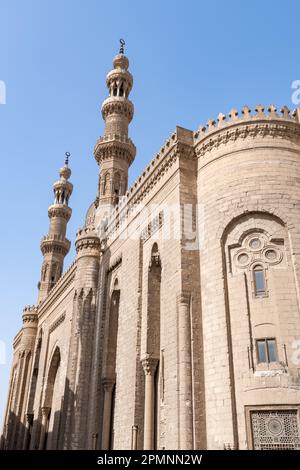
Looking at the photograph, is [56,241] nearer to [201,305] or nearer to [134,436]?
[134,436]

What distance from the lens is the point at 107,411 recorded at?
1534 centimetres

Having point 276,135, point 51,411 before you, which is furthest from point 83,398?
point 276,135

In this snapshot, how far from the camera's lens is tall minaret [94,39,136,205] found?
25.0 meters


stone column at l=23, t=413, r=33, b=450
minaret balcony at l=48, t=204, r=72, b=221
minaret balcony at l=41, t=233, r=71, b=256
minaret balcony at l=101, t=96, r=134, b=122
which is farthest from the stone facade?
minaret balcony at l=48, t=204, r=72, b=221

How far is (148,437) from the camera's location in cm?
1205

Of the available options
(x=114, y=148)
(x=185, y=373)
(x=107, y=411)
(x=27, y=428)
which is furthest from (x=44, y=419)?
(x=185, y=373)

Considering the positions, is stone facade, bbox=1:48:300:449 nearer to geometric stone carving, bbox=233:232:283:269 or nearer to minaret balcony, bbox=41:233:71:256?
geometric stone carving, bbox=233:232:283:269

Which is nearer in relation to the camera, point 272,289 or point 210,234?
point 272,289

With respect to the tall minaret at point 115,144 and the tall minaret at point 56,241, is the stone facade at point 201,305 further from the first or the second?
the tall minaret at point 56,241

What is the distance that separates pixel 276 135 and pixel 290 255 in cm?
349

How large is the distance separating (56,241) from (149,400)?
22.9m

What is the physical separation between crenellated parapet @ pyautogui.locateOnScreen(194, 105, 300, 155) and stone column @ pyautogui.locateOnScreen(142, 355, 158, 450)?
6.21m
